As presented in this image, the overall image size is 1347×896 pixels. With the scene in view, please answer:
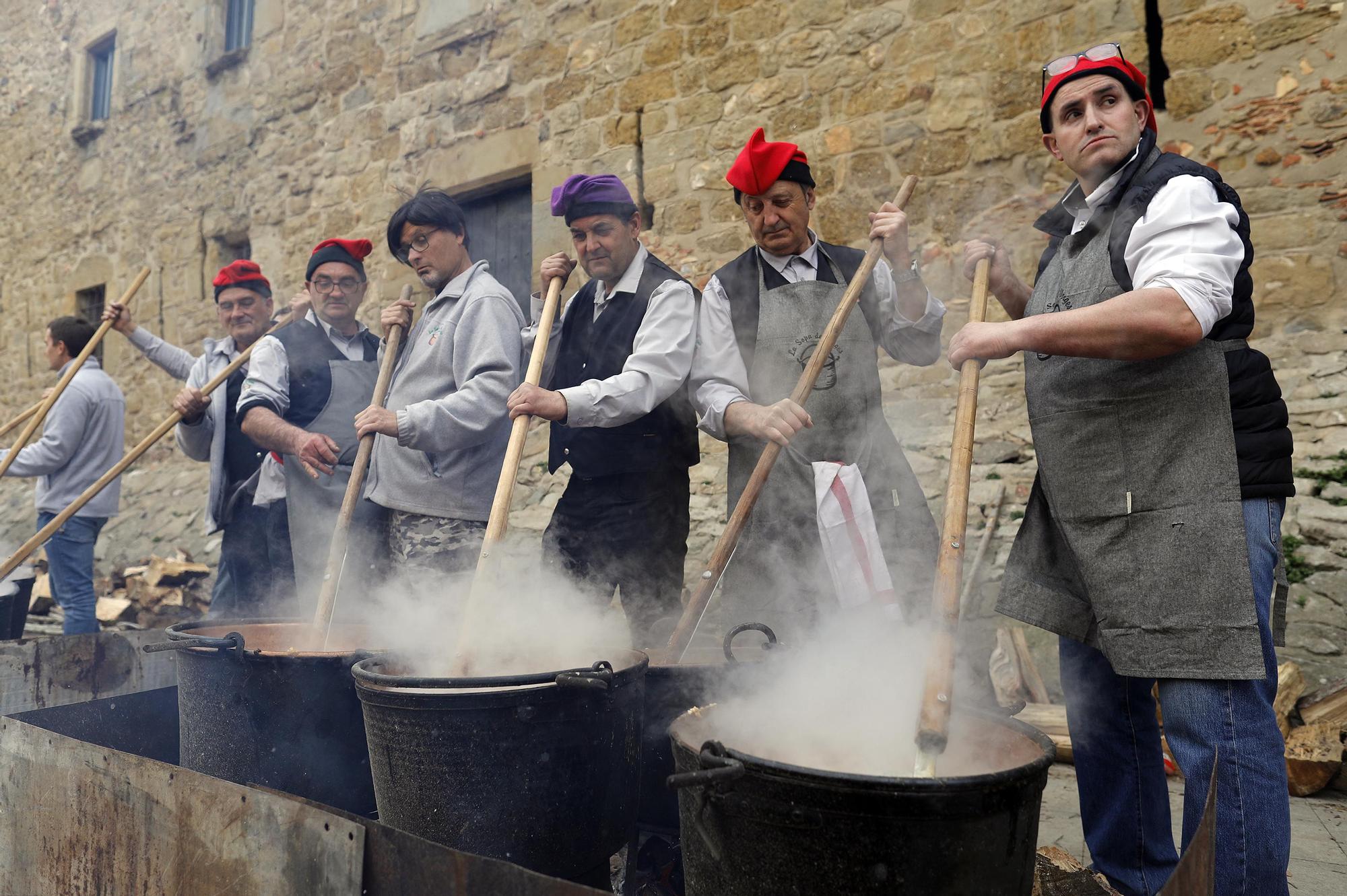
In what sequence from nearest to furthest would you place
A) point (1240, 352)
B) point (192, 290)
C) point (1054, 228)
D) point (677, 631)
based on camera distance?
point (1240, 352) → point (1054, 228) → point (677, 631) → point (192, 290)

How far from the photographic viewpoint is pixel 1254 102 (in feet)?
14.2

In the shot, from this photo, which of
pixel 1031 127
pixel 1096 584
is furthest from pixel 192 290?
pixel 1096 584

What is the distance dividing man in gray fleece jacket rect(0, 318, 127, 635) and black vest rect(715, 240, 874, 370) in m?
4.03

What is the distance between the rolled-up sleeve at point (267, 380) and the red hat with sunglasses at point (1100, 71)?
9.73ft

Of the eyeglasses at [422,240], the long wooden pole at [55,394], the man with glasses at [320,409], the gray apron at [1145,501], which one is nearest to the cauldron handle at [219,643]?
the man with glasses at [320,409]

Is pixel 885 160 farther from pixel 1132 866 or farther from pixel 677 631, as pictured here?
pixel 1132 866

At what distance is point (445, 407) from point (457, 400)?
2.0 inches

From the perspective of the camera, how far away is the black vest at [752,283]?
293 centimetres

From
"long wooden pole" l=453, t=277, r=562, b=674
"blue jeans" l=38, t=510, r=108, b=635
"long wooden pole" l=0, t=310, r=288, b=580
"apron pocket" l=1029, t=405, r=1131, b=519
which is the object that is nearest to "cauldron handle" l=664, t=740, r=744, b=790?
"long wooden pole" l=453, t=277, r=562, b=674

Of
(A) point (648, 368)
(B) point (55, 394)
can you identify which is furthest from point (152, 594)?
(A) point (648, 368)

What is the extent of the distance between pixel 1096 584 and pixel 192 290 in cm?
964

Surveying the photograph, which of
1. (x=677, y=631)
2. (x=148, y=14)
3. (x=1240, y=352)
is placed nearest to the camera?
(x=1240, y=352)

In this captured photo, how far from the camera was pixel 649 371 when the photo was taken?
2.77 m

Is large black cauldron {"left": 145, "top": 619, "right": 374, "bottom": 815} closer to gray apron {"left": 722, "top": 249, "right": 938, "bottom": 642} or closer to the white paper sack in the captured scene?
gray apron {"left": 722, "top": 249, "right": 938, "bottom": 642}
